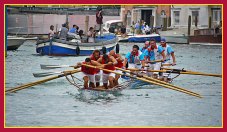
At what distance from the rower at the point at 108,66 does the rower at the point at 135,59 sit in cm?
96

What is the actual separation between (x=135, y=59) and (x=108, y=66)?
1.47 meters

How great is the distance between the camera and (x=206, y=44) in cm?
2689

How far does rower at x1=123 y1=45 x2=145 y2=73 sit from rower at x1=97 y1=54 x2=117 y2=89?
962mm

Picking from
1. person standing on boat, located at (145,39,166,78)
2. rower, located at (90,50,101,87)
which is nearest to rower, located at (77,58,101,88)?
rower, located at (90,50,101,87)

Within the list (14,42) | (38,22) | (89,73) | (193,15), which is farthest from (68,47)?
(193,15)

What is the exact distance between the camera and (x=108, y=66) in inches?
552

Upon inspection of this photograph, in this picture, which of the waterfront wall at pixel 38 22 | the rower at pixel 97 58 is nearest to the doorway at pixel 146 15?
the waterfront wall at pixel 38 22

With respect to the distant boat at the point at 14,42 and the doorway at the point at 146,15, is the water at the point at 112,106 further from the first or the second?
the doorway at the point at 146,15

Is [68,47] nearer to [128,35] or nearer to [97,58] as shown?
[128,35]

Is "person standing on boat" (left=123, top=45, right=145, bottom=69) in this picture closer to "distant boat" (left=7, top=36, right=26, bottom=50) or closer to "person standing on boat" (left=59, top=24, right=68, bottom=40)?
"person standing on boat" (left=59, top=24, right=68, bottom=40)

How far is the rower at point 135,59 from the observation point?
15.2 metres

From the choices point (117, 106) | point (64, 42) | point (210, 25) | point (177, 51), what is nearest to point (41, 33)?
point (64, 42)

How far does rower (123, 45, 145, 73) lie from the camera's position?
1522 cm

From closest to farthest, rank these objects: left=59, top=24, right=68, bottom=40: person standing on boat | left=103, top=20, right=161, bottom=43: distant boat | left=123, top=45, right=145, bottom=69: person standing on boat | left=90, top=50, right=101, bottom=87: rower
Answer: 1. left=90, top=50, right=101, bottom=87: rower
2. left=123, top=45, right=145, bottom=69: person standing on boat
3. left=59, top=24, right=68, bottom=40: person standing on boat
4. left=103, top=20, right=161, bottom=43: distant boat
